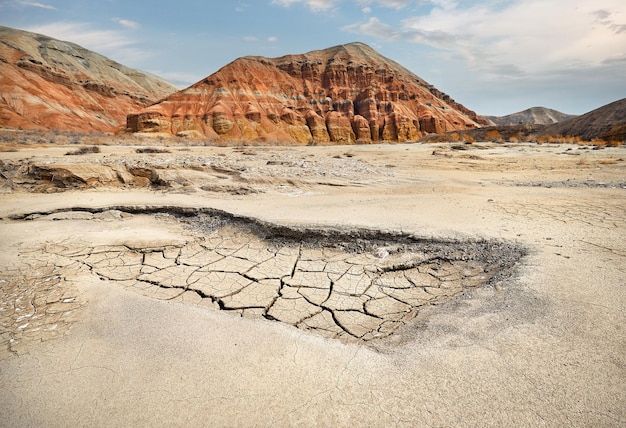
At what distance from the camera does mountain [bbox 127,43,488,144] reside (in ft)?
121

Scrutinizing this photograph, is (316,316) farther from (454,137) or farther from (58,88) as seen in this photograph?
(58,88)

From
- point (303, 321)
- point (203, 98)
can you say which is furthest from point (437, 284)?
point (203, 98)

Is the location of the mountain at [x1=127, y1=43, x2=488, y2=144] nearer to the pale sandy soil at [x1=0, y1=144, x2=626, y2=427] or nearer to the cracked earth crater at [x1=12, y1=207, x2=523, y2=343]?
the pale sandy soil at [x1=0, y1=144, x2=626, y2=427]

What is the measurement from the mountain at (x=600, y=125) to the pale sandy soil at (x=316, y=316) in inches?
740

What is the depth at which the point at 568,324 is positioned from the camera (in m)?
1.84

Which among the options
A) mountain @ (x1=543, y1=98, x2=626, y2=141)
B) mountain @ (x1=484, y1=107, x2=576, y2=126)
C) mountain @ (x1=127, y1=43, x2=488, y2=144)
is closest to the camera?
mountain @ (x1=543, y1=98, x2=626, y2=141)

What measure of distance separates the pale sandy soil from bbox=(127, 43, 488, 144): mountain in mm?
32725

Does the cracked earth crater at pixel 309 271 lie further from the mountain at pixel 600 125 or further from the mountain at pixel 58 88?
the mountain at pixel 58 88

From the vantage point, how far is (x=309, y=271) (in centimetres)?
313

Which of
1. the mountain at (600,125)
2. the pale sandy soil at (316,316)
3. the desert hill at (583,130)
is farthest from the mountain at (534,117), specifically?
the pale sandy soil at (316,316)

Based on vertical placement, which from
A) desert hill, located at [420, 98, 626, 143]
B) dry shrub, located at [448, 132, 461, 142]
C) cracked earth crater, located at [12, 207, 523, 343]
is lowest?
cracked earth crater, located at [12, 207, 523, 343]

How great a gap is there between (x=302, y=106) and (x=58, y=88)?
33.4m

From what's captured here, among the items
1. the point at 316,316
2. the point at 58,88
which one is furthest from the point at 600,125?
the point at 58,88

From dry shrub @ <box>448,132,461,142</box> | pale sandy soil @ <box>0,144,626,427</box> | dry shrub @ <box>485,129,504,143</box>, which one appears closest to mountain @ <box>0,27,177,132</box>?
dry shrub @ <box>448,132,461,142</box>
